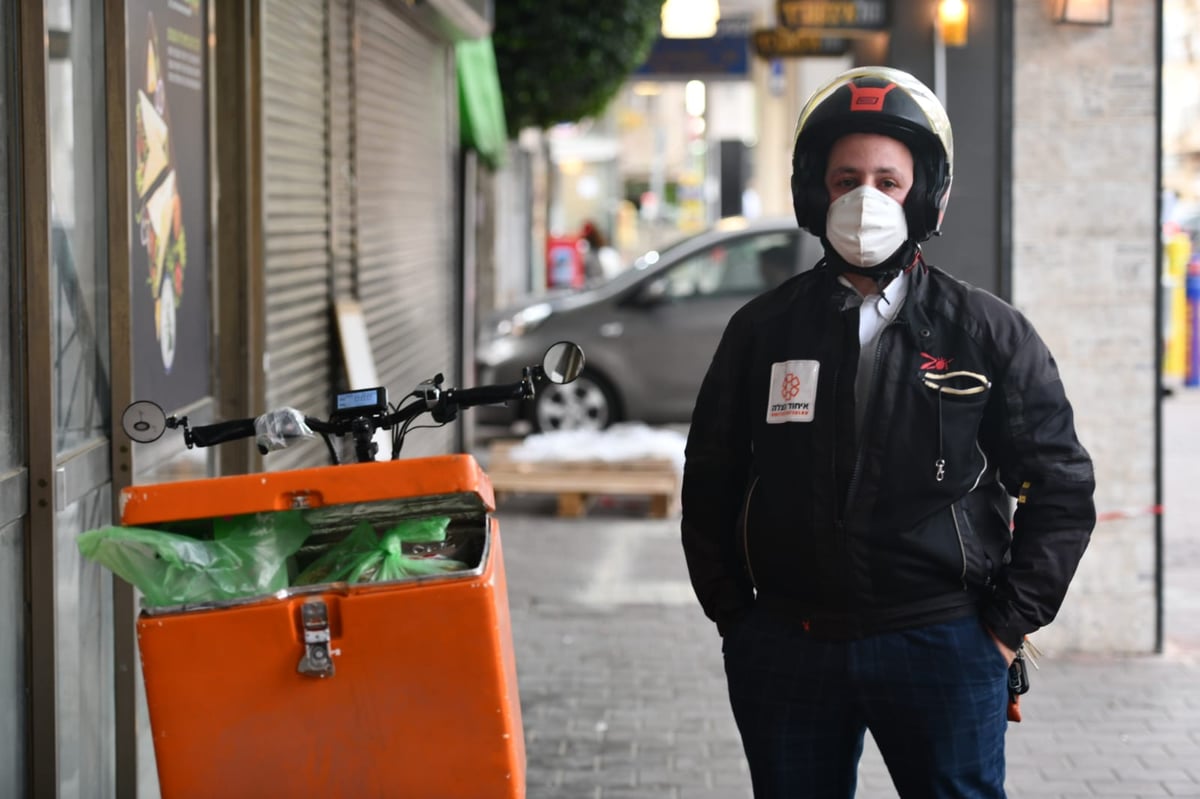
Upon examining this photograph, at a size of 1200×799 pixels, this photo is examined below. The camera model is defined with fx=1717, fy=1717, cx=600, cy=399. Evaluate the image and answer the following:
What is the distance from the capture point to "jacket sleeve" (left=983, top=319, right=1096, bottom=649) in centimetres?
303

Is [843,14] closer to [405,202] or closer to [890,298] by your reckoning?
[405,202]

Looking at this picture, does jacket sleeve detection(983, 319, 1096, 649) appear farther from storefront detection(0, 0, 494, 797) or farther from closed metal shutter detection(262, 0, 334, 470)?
closed metal shutter detection(262, 0, 334, 470)

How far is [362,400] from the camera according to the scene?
291cm

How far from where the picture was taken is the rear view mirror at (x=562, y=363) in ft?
9.97

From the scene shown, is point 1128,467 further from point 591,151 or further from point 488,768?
point 591,151

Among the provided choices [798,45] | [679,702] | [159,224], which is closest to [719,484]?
[159,224]

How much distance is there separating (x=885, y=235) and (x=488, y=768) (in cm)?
119

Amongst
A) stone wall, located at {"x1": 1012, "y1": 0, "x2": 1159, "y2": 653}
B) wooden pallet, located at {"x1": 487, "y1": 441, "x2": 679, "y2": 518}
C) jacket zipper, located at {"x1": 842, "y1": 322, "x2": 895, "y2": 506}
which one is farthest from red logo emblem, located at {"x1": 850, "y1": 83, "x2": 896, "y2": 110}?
wooden pallet, located at {"x1": 487, "y1": 441, "x2": 679, "y2": 518}

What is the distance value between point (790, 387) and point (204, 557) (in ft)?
3.53

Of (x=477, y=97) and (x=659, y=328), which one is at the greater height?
(x=477, y=97)

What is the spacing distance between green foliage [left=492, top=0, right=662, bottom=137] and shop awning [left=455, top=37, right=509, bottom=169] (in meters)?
2.65

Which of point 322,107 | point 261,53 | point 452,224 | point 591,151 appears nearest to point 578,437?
point 452,224

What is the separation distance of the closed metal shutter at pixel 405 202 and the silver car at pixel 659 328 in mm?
2193

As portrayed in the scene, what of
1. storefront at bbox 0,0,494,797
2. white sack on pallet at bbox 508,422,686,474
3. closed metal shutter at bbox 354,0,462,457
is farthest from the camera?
white sack on pallet at bbox 508,422,686,474
